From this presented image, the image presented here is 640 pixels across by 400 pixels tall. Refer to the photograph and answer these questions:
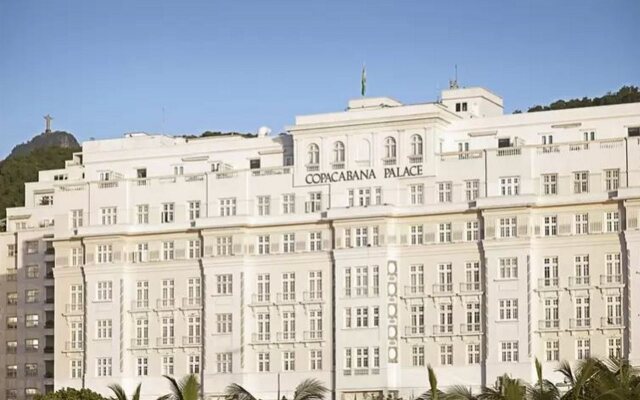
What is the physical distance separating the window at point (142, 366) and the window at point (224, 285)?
23.4ft

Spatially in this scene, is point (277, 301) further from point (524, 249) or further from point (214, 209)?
point (524, 249)

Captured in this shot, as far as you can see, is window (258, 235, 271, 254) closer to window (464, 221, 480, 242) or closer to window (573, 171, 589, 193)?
window (464, 221, 480, 242)

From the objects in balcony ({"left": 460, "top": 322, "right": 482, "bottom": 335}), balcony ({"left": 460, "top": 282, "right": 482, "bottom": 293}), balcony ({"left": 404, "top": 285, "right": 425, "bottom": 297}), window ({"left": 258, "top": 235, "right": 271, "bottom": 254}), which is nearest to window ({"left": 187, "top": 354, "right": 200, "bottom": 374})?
window ({"left": 258, "top": 235, "right": 271, "bottom": 254})

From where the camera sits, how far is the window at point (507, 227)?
383 ft

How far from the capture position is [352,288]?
12062 cm

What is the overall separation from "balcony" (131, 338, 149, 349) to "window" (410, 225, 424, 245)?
2005 centimetres

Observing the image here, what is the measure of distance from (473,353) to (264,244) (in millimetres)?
16360

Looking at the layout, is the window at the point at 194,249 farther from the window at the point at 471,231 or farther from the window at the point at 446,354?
the window at the point at 471,231

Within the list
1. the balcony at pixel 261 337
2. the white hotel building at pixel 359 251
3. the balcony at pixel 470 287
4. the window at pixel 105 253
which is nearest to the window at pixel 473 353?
the white hotel building at pixel 359 251

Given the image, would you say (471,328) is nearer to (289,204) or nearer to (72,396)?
(289,204)

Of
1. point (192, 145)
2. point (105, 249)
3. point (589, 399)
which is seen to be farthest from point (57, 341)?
point (589, 399)

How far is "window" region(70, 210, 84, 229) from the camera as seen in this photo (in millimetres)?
130875

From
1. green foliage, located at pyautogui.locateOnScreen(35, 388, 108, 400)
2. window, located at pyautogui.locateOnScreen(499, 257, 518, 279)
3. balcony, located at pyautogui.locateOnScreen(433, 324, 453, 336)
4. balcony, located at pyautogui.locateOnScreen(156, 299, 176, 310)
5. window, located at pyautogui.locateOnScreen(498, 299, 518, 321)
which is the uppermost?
window, located at pyautogui.locateOnScreen(499, 257, 518, 279)

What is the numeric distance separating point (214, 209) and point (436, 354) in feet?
60.8
